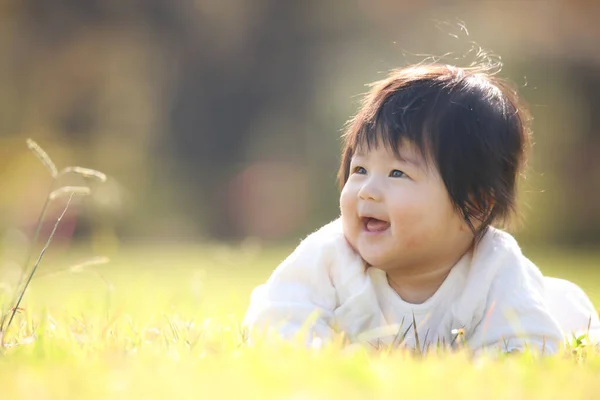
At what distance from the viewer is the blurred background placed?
15.0 meters

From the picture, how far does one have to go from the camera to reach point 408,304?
301 cm

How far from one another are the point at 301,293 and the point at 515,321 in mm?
753

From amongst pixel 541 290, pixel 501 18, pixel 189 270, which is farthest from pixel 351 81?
pixel 541 290

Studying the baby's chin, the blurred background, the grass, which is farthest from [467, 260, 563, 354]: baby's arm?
the blurred background

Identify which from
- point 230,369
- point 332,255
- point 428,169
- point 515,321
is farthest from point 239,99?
point 230,369

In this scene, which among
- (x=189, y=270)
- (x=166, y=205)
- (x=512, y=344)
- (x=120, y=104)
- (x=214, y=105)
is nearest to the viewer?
(x=512, y=344)

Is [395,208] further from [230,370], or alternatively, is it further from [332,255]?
[230,370]

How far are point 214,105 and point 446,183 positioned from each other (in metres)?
19.1

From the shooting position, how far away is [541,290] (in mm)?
3186

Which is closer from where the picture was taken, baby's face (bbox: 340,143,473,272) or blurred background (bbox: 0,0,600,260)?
baby's face (bbox: 340,143,473,272)

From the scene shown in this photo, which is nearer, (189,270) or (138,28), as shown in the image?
(189,270)

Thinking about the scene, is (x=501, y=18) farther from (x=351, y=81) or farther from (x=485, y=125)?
(x=485, y=125)

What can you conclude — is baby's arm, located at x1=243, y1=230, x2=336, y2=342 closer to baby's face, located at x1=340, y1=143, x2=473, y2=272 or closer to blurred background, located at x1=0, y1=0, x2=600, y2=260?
baby's face, located at x1=340, y1=143, x2=473, y2=272

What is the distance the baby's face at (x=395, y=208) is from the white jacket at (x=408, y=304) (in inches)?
4.9
